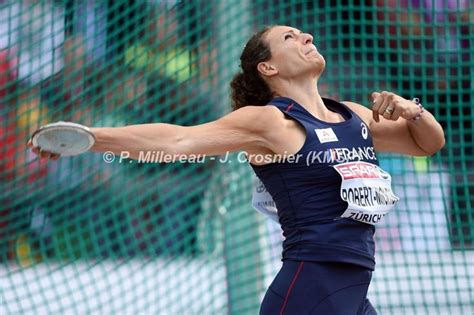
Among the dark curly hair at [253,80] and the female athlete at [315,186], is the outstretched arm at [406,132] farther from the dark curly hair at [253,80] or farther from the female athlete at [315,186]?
the dark curly hair at [253,80]

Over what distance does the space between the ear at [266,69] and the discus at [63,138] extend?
0.85m

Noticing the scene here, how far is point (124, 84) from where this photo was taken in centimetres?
471

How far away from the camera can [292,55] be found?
303 cm

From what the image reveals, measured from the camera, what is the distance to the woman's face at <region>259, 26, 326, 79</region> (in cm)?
300

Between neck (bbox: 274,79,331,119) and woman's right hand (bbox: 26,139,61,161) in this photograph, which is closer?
woman's right hand (bbox: 26,139,61,161)

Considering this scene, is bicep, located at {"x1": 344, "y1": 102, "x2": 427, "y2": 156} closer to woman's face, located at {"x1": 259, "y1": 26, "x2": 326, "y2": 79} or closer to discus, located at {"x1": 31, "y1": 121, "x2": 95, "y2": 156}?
woman's face, located at {"x1": 259, "y1": 26, "x2": 326, "y2": 79}

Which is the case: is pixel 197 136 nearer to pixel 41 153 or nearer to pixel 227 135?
pixel 227 135

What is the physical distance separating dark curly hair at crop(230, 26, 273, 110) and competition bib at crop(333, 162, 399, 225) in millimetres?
452

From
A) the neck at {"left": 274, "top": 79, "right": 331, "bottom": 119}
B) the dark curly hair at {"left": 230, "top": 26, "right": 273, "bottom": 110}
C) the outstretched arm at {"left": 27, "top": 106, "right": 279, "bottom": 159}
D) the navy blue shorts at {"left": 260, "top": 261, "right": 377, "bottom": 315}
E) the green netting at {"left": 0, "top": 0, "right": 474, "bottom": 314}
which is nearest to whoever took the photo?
the outstretched arm at {"left": 27, "top": 106, "right": 279, "bottom": 159}

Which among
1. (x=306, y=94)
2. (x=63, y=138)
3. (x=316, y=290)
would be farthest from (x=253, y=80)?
(x=63, y=138)

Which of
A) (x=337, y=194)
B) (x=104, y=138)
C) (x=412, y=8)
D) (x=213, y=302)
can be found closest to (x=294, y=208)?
(x=337, y=194)

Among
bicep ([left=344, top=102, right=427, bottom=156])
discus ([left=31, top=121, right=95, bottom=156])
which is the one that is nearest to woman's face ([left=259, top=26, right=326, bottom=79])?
bicep ([left=344, top=102, right=427, bottom=156])

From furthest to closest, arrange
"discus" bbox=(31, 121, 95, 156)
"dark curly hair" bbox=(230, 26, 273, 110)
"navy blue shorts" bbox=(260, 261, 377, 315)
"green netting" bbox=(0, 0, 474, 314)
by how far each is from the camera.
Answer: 1. "green netting" bbox=(0, 0, 474, 314)
2. "dark curly hair" bbox=(230, 26, 273, 110)
3. "navy blue shorts" bbox=(260, 261, 377, 315)
4. "discus" bbox=(31, 121, 95, 156)

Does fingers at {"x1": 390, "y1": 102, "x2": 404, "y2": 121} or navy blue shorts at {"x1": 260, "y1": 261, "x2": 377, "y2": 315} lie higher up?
Result: fingers at {"x1": 390, "y1": 102, "x2": 404, "y2": 121}
